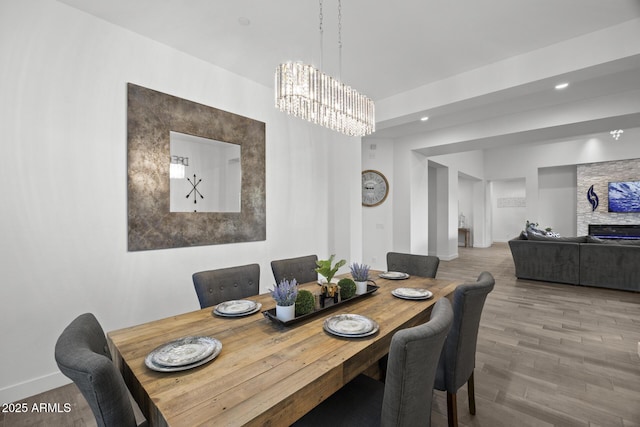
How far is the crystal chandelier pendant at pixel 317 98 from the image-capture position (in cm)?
179

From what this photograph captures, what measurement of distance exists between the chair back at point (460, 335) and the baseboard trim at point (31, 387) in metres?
2.62

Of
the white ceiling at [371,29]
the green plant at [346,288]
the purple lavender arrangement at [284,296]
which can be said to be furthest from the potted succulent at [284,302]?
the white ceiling at [371,29]

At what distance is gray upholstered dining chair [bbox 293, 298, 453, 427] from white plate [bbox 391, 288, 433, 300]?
0.62 metres

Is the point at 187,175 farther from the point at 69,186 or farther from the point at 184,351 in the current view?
the point at 184,351

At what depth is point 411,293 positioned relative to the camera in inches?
73.3

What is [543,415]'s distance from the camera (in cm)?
177

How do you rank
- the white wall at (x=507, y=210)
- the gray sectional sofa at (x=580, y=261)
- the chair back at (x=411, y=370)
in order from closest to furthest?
the chair back at (x=411, y=370) → the gray sectional sofa at (x=580, y=261) → the white wall at (x=507, y=210)

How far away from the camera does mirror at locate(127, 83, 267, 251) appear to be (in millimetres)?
2430

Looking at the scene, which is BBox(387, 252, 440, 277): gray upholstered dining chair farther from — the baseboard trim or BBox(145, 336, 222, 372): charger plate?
the baseboard trim

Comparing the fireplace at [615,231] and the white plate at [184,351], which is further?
the fireplace at [615,231]

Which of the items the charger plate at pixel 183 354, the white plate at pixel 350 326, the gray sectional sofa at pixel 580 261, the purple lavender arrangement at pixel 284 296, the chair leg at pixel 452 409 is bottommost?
the chair leg at pixel 452 409

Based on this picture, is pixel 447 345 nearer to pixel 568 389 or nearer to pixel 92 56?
pixel 568 389

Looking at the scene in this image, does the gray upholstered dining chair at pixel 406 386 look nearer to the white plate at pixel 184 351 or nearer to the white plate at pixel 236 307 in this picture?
the white plate at pixel 184 351

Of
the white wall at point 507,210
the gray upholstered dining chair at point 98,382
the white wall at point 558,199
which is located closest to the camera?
the gray upholstered dining chair at point 98,382
